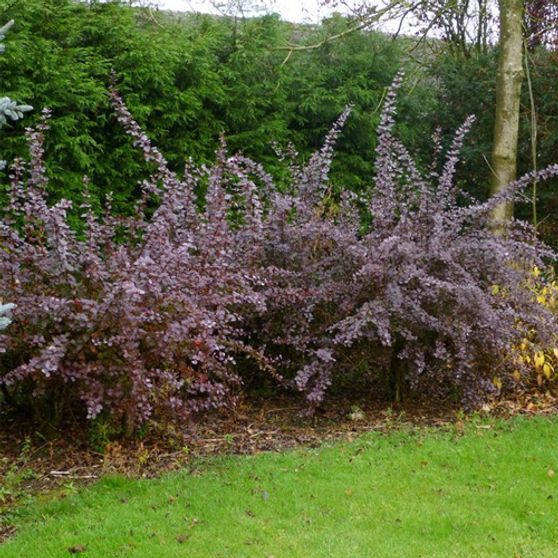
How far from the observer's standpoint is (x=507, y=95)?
7965 millimetres

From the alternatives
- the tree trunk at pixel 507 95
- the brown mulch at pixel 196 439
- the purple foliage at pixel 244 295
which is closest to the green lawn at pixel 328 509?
the brown mulch at pixel 196 439

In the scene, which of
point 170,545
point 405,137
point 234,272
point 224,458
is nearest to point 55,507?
point 170,545

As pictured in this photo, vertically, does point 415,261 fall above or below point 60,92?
below

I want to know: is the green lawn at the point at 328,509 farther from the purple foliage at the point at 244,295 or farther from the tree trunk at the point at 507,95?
the tree trunk at the point at 507,95

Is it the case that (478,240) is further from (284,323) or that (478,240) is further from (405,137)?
(405,137)

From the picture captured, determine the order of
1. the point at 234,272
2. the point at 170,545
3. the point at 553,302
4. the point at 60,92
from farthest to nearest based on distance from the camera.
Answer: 1. the point at 60,92
2. the point at 553,302
3. the point at 234,272
4. the point at 170,545

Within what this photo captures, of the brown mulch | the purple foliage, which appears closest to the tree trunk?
the purple foliage

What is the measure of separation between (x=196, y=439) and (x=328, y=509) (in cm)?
130

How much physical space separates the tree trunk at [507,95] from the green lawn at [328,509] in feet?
13.1

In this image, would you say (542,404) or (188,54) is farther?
(188,54)

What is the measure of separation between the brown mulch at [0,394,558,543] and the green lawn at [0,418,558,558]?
0.23 metres

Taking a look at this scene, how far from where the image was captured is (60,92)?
6.97 metres

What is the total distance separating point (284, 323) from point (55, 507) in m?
2.30

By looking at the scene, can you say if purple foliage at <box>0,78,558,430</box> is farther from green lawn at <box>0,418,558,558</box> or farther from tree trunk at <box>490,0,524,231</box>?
tree trunk at <box>490,0,524,231</box>
